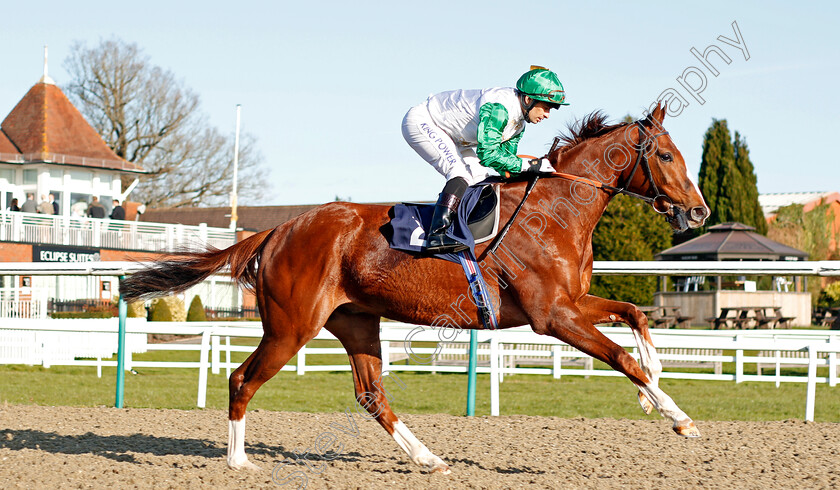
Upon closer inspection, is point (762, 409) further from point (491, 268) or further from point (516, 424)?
point (491, 268)

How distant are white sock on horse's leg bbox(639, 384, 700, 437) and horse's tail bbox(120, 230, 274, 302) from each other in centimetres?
239

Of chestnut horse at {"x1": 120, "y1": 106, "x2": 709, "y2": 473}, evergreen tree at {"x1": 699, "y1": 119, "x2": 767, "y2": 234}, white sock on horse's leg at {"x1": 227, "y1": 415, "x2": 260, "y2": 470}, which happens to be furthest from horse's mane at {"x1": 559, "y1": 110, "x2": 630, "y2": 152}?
evergreen tree at {"x1": 699, "y1": 119, "x2": 767, "y2": 234}

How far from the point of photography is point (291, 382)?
12.1 meters

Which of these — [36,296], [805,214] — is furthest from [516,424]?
[805,214]

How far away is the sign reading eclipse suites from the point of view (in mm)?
25141

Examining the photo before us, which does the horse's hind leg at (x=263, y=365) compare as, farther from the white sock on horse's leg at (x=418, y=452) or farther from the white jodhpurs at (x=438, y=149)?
the white jodhpurs at (x=438, y=149)

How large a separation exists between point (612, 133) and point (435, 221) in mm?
1150

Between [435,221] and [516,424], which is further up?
[435,221]

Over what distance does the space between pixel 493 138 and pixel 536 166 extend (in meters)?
0.35

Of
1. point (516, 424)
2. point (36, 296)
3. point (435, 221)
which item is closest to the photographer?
point (435, 221)

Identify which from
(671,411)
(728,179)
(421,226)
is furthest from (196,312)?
(728,179)

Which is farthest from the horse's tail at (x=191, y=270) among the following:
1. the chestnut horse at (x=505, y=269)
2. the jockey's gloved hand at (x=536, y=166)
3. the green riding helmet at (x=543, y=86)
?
the green riding helmet at (x=543, y=86)

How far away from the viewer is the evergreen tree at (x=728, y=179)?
37.0 metres

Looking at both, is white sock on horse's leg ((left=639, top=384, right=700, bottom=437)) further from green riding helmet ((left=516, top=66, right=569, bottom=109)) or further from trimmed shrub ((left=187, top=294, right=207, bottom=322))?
trimmed shrub ((left=187, top=294, right=207, bottom=322))
